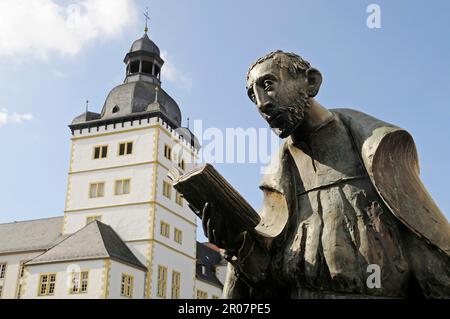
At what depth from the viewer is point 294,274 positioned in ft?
7.26

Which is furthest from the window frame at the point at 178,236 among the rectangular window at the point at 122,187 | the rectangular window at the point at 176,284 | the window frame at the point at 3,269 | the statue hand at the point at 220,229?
the statue hand at the point at 220,229

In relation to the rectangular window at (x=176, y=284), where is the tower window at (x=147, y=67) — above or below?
above

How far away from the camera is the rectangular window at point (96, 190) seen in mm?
39478

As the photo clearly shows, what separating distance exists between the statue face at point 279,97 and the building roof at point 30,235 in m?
39.7

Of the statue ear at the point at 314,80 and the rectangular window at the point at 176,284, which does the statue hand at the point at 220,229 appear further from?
the rectangular window at the point at 176,284

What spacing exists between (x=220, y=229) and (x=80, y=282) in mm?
31539

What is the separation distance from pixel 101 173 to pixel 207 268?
15248 mm

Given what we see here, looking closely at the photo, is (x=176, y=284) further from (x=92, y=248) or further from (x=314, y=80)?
(x=314, y=80)

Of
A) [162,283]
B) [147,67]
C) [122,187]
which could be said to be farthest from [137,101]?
[162,283]

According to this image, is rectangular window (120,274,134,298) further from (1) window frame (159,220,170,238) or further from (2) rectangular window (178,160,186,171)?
(2) rectangular window (178,160,186,171)

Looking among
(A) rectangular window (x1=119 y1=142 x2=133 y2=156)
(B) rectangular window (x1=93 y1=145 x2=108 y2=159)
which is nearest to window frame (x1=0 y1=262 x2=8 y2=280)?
(B) rectangular window (x1=93 y1=145 x2=108 y2=159)

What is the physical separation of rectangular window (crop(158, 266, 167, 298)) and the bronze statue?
35018mm

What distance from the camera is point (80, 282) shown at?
1256 inches

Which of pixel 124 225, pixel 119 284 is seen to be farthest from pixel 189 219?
pixel 119 284
